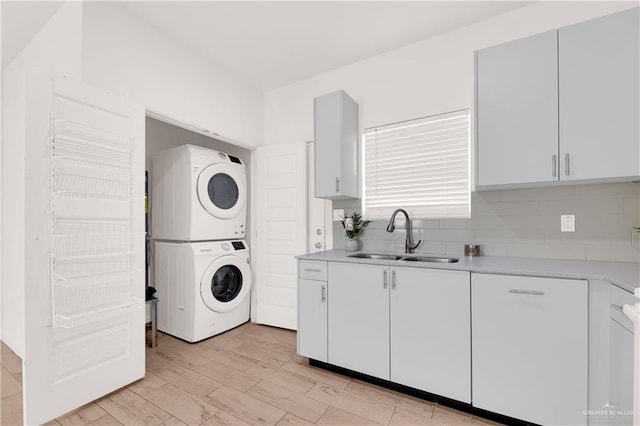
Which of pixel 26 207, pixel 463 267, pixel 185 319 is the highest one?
pixel 26 207

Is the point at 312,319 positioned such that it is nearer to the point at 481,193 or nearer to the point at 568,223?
the point at 481,193

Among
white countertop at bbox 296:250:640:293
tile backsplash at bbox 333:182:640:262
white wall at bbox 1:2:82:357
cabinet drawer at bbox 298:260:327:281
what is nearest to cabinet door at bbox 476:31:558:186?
tile backsplash at bbox 333:182:640:262

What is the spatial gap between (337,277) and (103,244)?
61.5 inches

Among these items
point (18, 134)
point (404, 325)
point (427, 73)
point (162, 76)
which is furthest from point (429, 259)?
point (18, 134)

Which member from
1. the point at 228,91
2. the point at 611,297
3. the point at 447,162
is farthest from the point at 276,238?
the point at 611,297

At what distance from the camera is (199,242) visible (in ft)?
9.41

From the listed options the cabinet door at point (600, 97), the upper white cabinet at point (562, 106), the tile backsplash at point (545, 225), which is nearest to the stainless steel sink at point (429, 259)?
the tile backsplash at point (545, 225)

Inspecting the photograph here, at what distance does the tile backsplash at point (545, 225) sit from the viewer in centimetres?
181

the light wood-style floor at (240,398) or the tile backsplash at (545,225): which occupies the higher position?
the tile backsplash at (545,225)

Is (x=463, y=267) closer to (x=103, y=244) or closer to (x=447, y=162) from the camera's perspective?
(x=447, y=162)

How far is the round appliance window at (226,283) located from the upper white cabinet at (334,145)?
4.33ft

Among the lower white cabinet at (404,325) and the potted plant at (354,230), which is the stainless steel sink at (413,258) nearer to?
the potted plant at (354,230)

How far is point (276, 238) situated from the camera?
10.4ft

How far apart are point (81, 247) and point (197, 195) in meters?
1.16
